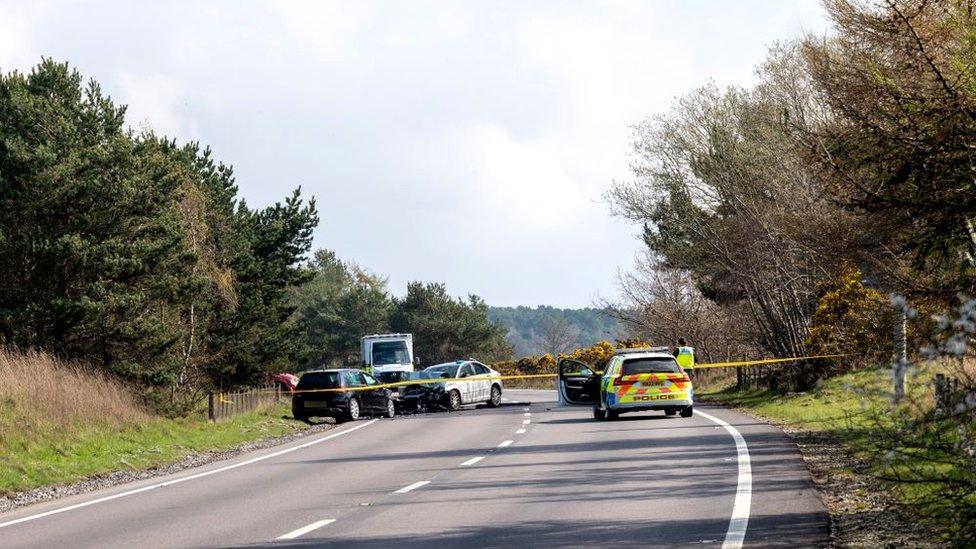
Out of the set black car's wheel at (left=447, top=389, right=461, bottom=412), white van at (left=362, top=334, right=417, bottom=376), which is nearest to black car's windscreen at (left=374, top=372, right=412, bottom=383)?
black car's wheel at (left=447, top=389, right=461, bottom=412)

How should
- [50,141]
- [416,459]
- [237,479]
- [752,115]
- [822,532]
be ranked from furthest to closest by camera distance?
1. [752,115]
2. [50,141]
3. [416,459]
4. [237,479]
5. [822,532]

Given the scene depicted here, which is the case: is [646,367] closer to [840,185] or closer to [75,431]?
[75,431]

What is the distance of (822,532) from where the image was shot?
36.1 feet

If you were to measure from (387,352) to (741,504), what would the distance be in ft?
146

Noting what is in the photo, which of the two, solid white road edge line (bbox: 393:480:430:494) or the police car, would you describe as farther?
the police car

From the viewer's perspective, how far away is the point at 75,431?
77.6 ft

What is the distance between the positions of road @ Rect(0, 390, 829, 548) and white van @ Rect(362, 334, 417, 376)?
1250 inches

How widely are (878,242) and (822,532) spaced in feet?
20.1

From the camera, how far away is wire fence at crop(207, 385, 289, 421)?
3203cm

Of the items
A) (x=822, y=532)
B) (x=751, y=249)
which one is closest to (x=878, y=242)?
(x=822, y=532)

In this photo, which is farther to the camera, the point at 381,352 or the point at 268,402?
the point at 381,352

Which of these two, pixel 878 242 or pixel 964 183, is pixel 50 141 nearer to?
pixel 878 242

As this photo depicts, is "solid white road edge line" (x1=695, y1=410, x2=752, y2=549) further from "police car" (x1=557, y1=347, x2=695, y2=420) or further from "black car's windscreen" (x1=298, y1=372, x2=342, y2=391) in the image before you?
"black car's windscreen" (x1=298, y1=372, x2=342, y2=391)

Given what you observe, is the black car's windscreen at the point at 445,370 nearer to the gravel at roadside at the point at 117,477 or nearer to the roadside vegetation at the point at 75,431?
the roadside vegetation at the point at 75,431
